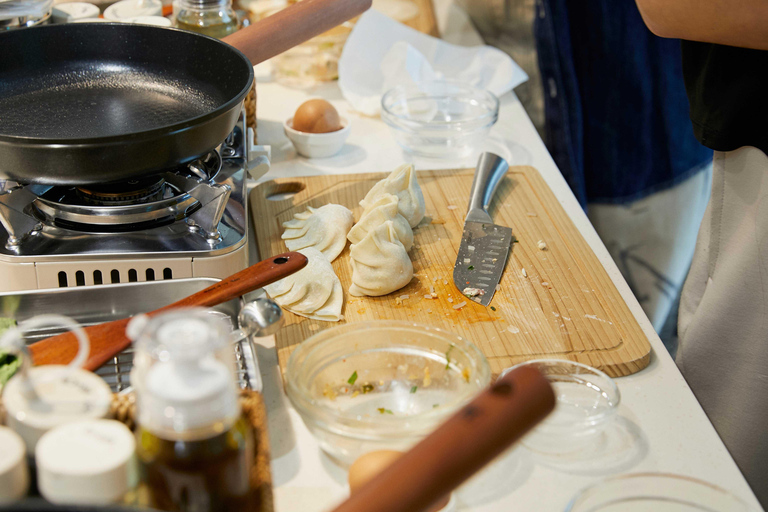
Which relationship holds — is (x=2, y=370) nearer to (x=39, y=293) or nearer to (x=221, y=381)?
(x=39, y=293)

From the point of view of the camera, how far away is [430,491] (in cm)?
37

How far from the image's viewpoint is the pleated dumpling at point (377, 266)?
0.85 meters

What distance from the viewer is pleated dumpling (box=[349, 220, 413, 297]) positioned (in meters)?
0.85

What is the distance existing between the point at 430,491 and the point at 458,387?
0.28m

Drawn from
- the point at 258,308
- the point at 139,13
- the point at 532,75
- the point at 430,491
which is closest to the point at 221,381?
the point at 430,491

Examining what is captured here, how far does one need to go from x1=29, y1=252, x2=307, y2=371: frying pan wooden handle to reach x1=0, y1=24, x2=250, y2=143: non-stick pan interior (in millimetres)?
276

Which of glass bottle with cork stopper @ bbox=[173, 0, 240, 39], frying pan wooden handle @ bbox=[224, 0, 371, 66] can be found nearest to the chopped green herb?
frying pan wooden handle @ bbox=[224, 0, 371, 66]

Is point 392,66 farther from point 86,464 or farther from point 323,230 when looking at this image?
point 86,464

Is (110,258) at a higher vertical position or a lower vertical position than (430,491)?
lower

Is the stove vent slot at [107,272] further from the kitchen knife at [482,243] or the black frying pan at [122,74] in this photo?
the kitchen knife at [482,243]

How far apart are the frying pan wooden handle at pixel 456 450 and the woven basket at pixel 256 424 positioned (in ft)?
0.33

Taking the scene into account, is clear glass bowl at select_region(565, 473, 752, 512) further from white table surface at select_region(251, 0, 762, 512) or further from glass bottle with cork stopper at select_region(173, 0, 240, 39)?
glass bottle with cork stopper at select_region(173, 0, 240, 39)

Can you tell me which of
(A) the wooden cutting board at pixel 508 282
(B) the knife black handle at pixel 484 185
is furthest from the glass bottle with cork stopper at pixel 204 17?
(B) the knife black handle at pixel 484 185

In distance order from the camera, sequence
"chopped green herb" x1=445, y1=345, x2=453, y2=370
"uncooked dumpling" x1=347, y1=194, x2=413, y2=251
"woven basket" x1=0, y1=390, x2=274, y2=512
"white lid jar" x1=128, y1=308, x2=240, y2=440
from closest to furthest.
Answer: "white lid jar" x1=128, y1=308, x2=240, y2=440
"woven basket" x1=0, y1=390, x2=274, y2=512
"chopped green herb" x1=445, y1=345, x2=453, y2=370
"uncooked dumpling" x1=347, y1=194, x2=413, y2=251
